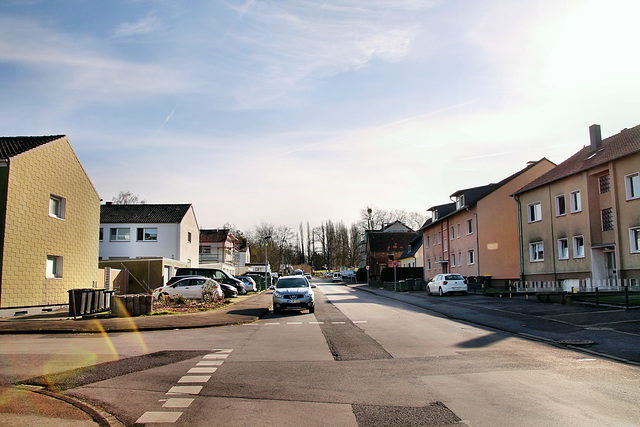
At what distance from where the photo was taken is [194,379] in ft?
28.3

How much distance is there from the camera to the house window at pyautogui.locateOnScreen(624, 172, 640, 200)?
26053 mm

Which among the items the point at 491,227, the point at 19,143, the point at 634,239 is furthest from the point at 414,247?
the point at 19,143

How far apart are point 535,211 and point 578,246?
5.36 m

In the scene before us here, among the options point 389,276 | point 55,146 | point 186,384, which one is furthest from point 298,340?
point 389,276

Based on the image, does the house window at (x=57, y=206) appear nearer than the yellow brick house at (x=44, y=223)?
No

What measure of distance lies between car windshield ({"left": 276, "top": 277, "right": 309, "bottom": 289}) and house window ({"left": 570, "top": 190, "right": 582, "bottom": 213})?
17214mm

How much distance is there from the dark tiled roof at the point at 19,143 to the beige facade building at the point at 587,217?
26952 millimetres

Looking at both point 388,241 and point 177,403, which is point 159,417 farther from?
point 388,241

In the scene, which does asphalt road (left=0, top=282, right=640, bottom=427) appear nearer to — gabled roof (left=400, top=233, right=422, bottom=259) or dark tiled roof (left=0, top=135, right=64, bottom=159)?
dark tiled roof (left=0, top=135, right=64, bottom=159)

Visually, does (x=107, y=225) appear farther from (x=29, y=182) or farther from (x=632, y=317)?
(x=632, y=317)

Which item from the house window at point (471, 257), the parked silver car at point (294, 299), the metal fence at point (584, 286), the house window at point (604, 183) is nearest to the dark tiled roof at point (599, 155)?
the house window at point (604, 183)

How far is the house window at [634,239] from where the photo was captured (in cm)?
2593

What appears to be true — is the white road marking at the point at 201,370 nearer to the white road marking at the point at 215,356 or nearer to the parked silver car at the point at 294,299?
the white road marking at the point at 215,356

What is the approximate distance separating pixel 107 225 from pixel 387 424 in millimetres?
50751
